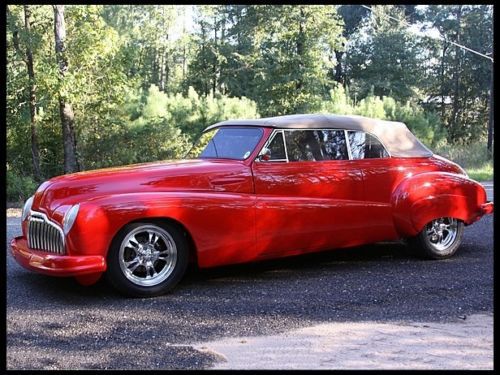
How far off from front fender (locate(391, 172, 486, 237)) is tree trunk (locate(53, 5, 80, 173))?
1197 centimetres

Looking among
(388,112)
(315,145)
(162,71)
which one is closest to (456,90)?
(388,112)

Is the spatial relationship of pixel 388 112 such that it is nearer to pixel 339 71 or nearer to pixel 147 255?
pixel 339 71

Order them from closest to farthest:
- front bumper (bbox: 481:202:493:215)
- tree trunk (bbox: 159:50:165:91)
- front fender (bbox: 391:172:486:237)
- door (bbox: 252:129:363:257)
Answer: door (bbox: 252:129:363:257) → front fender (bbox: 391:172:486:237) → front bumper (bbox: 481:202:493:215) → tree trunk (bbox: 159:50:165:91)

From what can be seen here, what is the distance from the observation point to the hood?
18.0 ft

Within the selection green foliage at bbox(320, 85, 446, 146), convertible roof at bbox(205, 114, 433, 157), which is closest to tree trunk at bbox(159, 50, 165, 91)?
green foliage at bbox(320, 85, 446, 146)

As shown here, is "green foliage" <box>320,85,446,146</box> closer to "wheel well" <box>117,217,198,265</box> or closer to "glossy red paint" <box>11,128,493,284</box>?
"glossy red paint" <box>11,128,493,284</box>

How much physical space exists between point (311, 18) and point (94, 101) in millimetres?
12884

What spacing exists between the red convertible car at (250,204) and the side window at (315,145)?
0.04 feet

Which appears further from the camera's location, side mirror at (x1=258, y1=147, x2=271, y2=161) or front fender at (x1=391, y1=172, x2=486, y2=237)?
front fender at (x1=391, y1=172, x2=486, y2=237)

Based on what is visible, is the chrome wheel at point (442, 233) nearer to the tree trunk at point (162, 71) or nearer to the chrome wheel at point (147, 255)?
the chrome wheel at point (147, 255)

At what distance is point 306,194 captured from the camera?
20.6 ft

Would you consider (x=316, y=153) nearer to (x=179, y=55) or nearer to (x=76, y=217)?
(x=76, y=217)

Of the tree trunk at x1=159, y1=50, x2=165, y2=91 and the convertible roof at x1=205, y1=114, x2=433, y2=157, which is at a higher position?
the tree trunk at x1=159, y1=50, x2=165, y2=91

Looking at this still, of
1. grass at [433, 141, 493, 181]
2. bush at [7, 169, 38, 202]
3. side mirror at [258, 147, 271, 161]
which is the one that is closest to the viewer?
side mirror at [258, 147, 271, 161]
